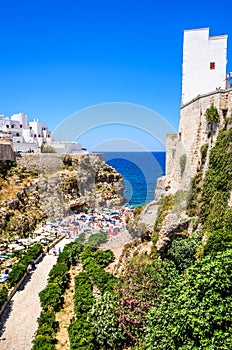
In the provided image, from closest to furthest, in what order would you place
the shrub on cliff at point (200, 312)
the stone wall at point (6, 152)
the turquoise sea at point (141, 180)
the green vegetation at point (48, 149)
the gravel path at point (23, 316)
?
the shrub on cliff at point (200, 312) → the gravel path at point (23, 316) → the stone wall at point (6, 152) → the green vegetation at point (48, 149) → the turquoise sea at point (141, 180)

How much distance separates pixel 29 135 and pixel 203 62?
3916 centimetres

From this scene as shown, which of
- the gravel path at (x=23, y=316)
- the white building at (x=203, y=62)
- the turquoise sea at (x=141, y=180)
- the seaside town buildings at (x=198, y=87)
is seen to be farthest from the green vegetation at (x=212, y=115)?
the gravel path at (x=23, y=316)

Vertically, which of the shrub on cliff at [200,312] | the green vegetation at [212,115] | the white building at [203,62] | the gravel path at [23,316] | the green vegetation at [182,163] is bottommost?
the gravel path at [23,316]

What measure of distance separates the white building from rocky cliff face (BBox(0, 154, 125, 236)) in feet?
63.8

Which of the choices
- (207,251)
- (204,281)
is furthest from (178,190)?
(204,281)

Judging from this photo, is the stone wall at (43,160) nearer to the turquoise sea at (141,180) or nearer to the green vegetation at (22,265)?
the turquoise sea at (141,180)

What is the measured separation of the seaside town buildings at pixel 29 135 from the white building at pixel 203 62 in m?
30.2

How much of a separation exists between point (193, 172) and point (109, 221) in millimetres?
16891

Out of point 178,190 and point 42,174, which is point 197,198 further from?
point 42,174

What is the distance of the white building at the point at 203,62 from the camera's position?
14.3 m

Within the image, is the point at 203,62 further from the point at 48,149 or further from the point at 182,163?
the point at 48,149

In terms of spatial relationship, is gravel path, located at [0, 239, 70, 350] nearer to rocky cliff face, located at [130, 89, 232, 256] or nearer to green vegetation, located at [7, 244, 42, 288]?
green vegetation, located at [7, 244, 42, 288]

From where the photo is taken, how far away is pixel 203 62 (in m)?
14.6

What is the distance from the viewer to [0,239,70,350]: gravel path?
35.3 feet
